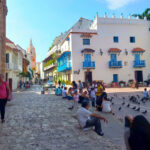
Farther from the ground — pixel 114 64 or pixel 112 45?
pixel 112 45

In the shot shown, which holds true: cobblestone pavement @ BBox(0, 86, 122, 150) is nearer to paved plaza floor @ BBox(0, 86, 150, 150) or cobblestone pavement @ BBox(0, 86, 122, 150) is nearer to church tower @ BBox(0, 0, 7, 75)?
paved plaza floor @ BBox(0, 86, 150, 150)

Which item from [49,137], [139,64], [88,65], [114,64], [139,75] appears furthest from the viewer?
[139,75]

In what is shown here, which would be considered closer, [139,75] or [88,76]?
[88,76]

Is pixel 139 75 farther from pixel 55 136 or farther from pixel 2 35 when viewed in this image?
pixel 55 136

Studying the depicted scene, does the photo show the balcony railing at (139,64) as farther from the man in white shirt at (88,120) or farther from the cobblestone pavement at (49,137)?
the man in white shirt at (88,120)

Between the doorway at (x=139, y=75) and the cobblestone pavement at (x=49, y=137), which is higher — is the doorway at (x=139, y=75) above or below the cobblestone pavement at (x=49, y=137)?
above

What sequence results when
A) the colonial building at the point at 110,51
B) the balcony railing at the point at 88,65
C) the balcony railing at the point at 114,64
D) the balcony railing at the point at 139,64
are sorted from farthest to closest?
the balcony railing at the point at 139,64, the balcony railing at the point at 114,64, the colonial building at the point at 110,51, the balcony railing at the point at 88,65

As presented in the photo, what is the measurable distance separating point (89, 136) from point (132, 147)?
2483 mm

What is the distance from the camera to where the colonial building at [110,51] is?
25828 mm

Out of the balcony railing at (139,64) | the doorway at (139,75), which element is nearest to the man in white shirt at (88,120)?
the balcony railing at (139,64)

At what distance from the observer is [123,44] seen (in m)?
27.5

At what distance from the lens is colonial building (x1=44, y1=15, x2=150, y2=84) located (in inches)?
1017

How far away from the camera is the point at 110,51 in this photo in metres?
26.4

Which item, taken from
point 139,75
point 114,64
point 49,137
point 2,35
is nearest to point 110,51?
point 114,64
